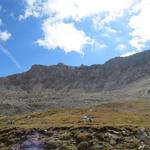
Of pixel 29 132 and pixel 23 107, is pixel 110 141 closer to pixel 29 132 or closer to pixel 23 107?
pixel 29 132

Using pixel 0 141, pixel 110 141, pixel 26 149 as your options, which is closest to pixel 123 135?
pixel 110 141

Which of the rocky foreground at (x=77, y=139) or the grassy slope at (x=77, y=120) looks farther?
the grassy slope at (x=77, y=120)

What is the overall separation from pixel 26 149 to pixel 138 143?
440 inches

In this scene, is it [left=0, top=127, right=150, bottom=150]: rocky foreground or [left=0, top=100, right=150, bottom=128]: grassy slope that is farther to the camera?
[left=0, top=100, right=150, bottom=128]: grassy slope

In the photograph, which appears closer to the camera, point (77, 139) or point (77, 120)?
point (77, 139)

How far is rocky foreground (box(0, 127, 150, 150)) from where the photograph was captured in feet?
144

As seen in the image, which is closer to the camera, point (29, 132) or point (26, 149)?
point (26, 149)

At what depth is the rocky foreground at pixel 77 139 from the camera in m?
44.0

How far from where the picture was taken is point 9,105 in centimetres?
14612

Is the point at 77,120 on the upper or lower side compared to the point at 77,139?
upper

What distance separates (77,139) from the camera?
45.7m

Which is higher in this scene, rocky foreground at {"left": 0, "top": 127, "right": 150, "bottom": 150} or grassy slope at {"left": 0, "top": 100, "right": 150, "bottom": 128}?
grassy slope at {"left": 0, "top": 100, "right": 150, "bottom": 128}

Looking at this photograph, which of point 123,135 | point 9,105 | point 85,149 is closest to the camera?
point 85,149

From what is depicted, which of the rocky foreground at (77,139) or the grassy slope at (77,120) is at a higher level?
the grassy slope at (77,120)
